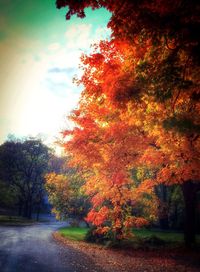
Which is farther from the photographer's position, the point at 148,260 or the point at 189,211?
the point at 189,211

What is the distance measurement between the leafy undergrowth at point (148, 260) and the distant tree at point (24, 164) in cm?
4013

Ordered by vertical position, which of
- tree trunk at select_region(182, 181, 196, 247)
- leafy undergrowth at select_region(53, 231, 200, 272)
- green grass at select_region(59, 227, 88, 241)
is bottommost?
green grass at select_region(59, 227, 88, 241)

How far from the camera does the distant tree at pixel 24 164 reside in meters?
53.9

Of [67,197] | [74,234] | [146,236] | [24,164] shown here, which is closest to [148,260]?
[146,236]

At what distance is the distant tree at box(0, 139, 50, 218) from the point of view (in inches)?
2122

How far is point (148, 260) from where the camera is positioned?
1387cm

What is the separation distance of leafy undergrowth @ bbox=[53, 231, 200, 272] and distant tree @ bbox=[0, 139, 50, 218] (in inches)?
1580

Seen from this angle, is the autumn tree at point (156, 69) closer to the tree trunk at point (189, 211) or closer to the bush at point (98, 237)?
the tree trunk at point (189, 211)

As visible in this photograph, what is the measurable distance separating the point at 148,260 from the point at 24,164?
4442cm

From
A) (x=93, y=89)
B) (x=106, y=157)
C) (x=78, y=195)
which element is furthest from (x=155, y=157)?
(x=78, y=195)

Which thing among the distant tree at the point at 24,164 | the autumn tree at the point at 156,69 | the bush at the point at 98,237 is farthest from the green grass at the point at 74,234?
the distant tree at the point at 24,164

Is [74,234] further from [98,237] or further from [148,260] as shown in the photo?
[148,260]

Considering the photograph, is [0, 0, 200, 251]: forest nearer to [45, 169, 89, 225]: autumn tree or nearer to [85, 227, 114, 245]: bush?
[85, 227, 114, 245]: bush

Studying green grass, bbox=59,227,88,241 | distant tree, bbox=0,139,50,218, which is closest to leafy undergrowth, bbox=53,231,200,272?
green grass, bbox=59,227,88,241
